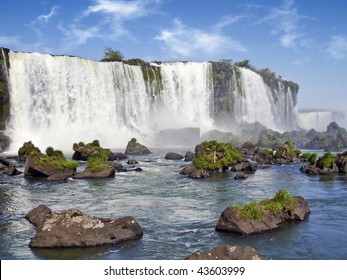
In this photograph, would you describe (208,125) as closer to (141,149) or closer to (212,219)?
(141,149)

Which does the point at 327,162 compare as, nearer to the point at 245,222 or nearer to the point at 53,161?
the point at 245,222

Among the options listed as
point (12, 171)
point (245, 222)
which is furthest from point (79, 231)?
point (12, 171)

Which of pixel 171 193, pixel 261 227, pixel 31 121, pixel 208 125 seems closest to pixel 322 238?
pixel 261 227

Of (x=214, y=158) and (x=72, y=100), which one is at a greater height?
(x=72, y=100)

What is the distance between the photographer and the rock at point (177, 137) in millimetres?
74938

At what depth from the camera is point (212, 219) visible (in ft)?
65.1

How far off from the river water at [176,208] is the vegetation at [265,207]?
0.94m

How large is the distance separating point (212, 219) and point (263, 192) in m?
8.16

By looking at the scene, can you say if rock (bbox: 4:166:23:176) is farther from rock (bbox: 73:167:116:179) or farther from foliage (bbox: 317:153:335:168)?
foliage (bbox: 317:153:335:168)

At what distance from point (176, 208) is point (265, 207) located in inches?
207

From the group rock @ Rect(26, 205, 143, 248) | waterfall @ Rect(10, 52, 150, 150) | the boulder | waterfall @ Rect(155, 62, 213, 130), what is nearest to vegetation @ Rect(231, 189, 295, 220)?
rock @ Rect(26, 205, 143, 248)

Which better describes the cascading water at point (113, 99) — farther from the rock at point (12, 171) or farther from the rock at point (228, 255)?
the rock at point (228, 255)

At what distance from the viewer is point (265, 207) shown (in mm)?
18953

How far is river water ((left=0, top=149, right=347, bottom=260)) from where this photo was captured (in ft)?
49.4
